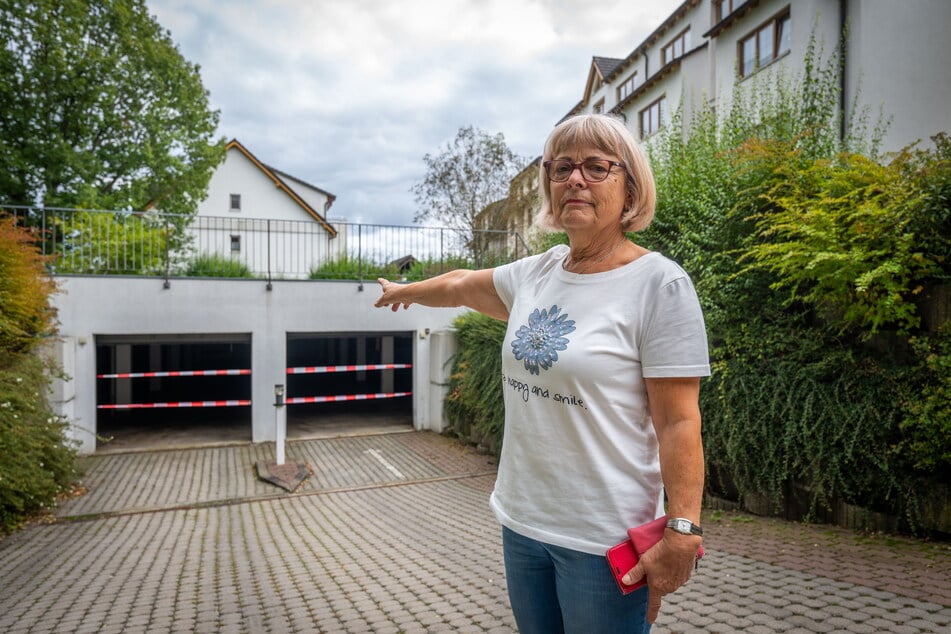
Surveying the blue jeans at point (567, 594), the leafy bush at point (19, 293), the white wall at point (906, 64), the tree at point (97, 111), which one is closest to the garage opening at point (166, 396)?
the leafy bush at point (19, 293)

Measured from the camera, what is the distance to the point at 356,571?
481 centimetres

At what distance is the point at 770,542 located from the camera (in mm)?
4949

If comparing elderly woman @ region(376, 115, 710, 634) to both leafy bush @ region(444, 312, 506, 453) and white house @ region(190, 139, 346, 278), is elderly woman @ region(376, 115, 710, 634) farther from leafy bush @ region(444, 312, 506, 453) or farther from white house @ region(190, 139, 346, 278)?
white house @ region(190, 139, 346, 278)

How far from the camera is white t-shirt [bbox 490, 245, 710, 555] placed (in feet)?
4.60

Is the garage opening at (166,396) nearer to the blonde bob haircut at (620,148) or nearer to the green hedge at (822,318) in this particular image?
the green hedge at (822,318)

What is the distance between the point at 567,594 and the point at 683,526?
0.34 m

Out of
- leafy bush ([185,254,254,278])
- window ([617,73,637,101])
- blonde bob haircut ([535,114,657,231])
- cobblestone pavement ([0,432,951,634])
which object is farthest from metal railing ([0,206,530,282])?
window ([617,73,637,101])

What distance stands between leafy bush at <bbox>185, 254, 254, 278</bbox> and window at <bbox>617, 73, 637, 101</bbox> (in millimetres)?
17018

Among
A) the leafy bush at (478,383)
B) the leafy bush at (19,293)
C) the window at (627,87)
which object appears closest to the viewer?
the leafy bush at (19,293)

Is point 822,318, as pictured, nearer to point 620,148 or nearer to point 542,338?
point 620,148

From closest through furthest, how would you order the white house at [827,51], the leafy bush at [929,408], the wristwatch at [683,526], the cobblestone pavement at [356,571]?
the wristwatch at [683,526], the cobblestone pavement at [356,571], the leafy bush at [929,408], the white house at [827,51]

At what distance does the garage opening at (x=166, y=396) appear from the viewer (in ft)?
37.0

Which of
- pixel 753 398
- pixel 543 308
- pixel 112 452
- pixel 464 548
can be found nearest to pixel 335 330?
pixel 112 452

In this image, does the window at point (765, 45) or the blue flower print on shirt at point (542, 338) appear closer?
the blue flower print on shirt at point (542, 338)
